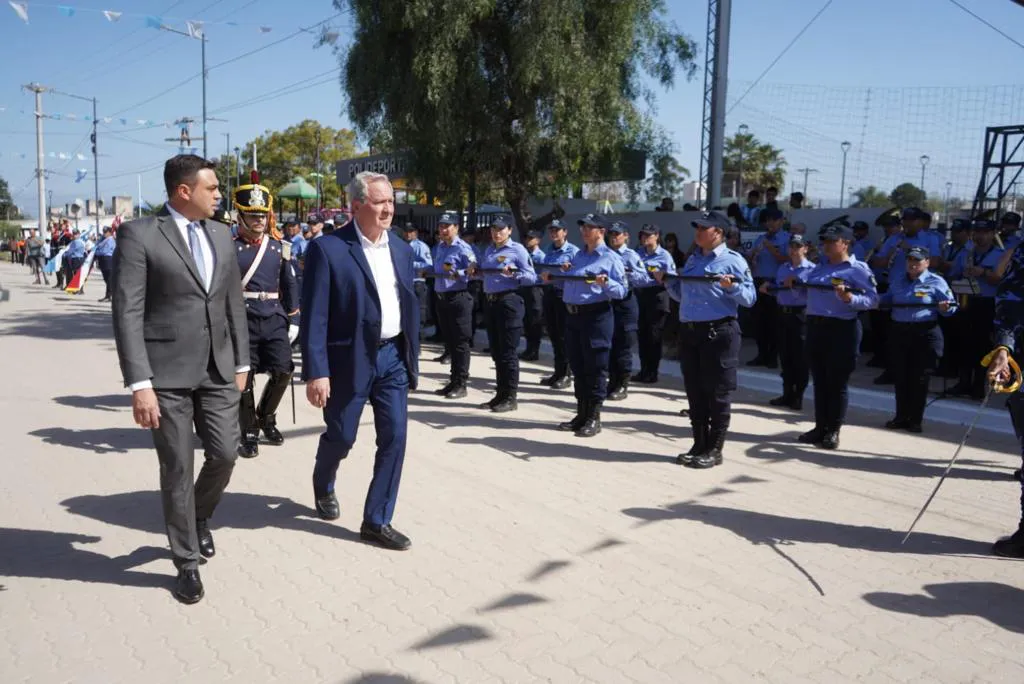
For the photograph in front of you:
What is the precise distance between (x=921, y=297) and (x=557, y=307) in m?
4.34

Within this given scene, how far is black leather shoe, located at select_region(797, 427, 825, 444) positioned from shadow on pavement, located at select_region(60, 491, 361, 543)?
435 cm

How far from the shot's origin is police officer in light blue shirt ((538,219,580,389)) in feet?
31.9

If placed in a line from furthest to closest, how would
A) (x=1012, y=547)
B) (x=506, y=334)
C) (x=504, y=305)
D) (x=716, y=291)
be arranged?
1. (x=504, y=305)
2. (x=506, y=334)
3. (x=716, y=291)
4. (x=1012, y=547)

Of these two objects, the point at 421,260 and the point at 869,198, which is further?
the point at 869,198

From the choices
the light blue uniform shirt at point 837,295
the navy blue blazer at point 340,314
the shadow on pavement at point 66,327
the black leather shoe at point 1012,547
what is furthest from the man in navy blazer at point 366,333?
the shadow on pavement at point 66,327

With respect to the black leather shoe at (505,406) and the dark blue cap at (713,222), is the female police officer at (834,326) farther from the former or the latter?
the black leather shoe at (505,406)

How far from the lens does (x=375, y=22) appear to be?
48.4 feet

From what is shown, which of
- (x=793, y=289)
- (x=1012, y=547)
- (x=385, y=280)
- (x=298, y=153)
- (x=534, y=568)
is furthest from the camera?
(x=298, y=153)

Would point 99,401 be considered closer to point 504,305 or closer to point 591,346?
point 504,305

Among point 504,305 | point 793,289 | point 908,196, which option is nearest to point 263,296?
point 504,305

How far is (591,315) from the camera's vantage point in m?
7.66

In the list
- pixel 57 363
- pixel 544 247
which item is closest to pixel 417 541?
pixel 57 363

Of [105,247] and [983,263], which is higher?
[983,263]

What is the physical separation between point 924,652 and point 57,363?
11.6 meters
